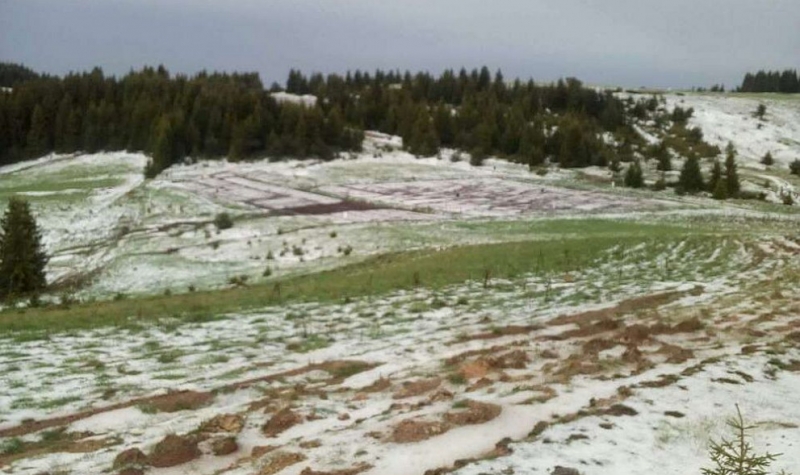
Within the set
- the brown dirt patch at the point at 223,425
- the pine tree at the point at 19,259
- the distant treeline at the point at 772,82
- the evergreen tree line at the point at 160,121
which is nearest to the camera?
the brown dirt patch at the point at 223,425

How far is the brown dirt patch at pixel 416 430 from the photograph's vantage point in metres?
7.81

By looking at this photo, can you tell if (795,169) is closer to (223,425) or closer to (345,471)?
(223,425)

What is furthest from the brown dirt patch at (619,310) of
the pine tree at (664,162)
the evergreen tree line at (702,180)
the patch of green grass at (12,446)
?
the pine tree at (664,162)

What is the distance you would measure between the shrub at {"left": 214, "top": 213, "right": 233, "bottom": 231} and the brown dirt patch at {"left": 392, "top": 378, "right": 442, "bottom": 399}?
106 ft

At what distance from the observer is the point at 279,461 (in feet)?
24.2

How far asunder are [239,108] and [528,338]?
239 ft

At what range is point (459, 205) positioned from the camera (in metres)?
48.7

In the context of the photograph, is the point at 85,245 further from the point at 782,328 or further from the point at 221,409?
the point at 782,328

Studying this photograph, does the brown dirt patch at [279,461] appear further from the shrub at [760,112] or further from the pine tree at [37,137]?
the shrub at [760,112]

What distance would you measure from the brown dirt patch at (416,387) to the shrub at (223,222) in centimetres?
3225

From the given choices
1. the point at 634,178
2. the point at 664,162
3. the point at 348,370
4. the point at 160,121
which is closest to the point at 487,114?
the point at 664,162

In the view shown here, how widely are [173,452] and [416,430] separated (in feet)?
8.67

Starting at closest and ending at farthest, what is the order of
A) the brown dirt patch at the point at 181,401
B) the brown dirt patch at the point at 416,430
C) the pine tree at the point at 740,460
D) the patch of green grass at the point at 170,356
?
the pine tree at the point at 740,460 → the brown dirt patch at the point at 416,430 → the brown dirt patch at the point at 181,401 → the patch of green grass at the point at 170,356

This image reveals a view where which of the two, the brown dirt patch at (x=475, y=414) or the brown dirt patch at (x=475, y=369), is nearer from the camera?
the brown dirt patch at (x=475, y=414)
